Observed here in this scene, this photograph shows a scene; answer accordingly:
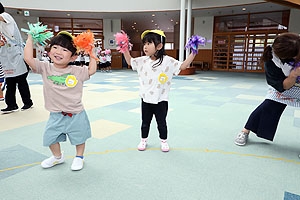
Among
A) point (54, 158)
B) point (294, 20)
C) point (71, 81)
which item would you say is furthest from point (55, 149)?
point (294, 20)

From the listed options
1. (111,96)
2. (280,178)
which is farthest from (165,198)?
(111,96)

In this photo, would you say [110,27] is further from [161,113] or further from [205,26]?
[161,113]

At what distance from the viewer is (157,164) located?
6.17 feet

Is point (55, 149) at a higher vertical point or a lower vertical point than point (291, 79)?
lower

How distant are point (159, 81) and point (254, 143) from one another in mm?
1258

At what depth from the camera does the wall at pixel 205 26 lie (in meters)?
12.8

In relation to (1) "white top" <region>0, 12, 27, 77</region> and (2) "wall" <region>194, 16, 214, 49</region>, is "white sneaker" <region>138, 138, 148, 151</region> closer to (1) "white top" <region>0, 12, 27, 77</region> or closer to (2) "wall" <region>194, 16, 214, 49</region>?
(1) "white top" <region>0, 12, 27, 77</region>

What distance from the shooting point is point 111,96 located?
4.93 meters

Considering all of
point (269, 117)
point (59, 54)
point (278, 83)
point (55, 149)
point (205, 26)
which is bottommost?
point (55, 149)

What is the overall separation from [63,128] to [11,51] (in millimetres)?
2270

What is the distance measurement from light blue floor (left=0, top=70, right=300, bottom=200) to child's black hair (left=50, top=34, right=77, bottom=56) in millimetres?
951

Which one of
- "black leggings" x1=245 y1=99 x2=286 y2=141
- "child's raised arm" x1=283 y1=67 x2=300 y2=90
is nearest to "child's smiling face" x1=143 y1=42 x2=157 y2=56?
"child's raised arm" x1=283 y1=67 x2=300 y2=90

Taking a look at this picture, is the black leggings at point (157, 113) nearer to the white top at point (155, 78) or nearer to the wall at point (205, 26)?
the white top at point (155, 78)

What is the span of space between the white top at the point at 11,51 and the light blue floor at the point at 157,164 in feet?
2.32
